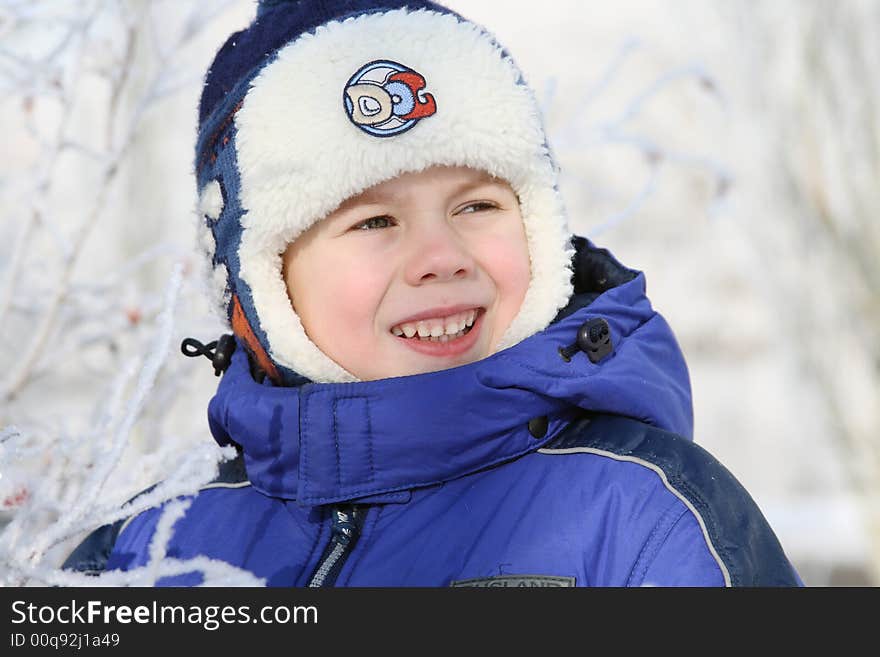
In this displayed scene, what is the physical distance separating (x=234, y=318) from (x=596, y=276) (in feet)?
2.09

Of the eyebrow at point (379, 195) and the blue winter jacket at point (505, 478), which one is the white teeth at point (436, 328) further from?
the eyebrow at point (379, 195)

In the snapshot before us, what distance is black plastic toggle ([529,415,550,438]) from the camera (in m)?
1.43

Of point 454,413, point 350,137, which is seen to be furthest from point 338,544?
point 350,137

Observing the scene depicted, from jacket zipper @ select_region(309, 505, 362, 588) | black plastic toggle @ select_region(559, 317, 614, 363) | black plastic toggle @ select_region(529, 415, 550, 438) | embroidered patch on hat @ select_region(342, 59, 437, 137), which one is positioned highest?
embroidered patch on hat @ select_region(342, 59, 437, 137)

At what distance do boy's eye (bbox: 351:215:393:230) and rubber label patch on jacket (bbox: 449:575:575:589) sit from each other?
1.85 feet

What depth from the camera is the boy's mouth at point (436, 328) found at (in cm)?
149

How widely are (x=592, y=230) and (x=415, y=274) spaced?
0.74m

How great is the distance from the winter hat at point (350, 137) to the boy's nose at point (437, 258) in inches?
4.5

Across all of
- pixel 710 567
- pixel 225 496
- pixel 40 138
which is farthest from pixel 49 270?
pixel 710 567

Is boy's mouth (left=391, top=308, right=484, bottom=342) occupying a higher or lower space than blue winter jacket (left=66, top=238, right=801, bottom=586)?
higher

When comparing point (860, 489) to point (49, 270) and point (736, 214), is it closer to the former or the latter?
point (736, 214)

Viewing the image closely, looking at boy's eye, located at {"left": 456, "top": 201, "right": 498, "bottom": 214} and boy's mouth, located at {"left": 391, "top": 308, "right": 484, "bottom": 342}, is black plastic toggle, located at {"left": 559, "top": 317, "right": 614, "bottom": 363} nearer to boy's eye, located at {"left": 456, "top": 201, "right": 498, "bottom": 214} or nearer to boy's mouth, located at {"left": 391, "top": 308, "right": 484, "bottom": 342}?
boy's mouth, located at {"left": 391, "top": 308, "right": 484, "bottom": 342}

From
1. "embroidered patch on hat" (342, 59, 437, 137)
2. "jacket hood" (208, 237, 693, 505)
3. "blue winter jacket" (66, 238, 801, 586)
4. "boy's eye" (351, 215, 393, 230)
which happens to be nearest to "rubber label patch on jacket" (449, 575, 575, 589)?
"blue winter jacket" (66, 238, 801, 586)
